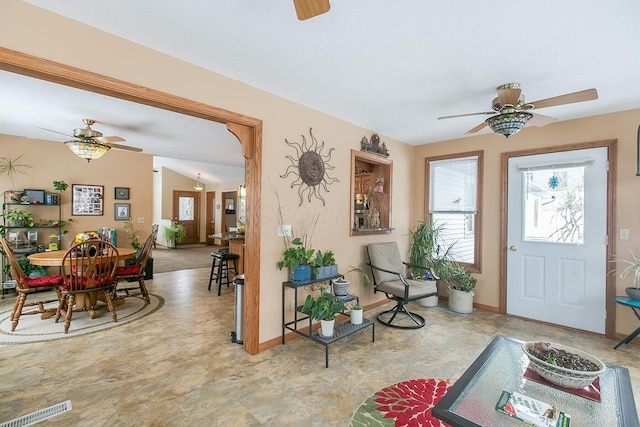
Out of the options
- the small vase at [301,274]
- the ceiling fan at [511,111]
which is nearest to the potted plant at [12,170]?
the small vase at [301,274]

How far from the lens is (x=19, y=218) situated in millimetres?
4734

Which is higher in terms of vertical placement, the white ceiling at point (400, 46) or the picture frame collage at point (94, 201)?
the white ceiling at point (400, 46)

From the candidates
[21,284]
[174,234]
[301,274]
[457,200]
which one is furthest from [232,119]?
[174,234]

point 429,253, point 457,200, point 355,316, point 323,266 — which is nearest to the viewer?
point 355,316

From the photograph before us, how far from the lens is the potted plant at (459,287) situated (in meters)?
4.00

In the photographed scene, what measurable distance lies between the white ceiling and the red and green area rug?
8.01 feet

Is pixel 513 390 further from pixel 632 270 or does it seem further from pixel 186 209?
pixel 186 209

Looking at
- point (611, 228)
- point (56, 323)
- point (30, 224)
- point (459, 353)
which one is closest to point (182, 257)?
point (30, 224)

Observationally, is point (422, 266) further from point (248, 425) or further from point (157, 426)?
point (157, 426)

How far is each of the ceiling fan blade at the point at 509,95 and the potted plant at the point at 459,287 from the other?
96.0 inches

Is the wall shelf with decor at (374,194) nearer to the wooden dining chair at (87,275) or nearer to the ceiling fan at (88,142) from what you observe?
the wooden dining chair at (87,275)

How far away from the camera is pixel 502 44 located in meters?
2.02

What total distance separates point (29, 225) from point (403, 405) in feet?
20.3

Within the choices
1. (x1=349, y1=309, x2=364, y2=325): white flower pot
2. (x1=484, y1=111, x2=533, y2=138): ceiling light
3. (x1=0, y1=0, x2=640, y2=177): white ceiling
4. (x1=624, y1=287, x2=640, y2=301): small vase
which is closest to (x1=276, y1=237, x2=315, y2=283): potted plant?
(x1=349, y1=309, x2=364, y2=325): white flower pot
